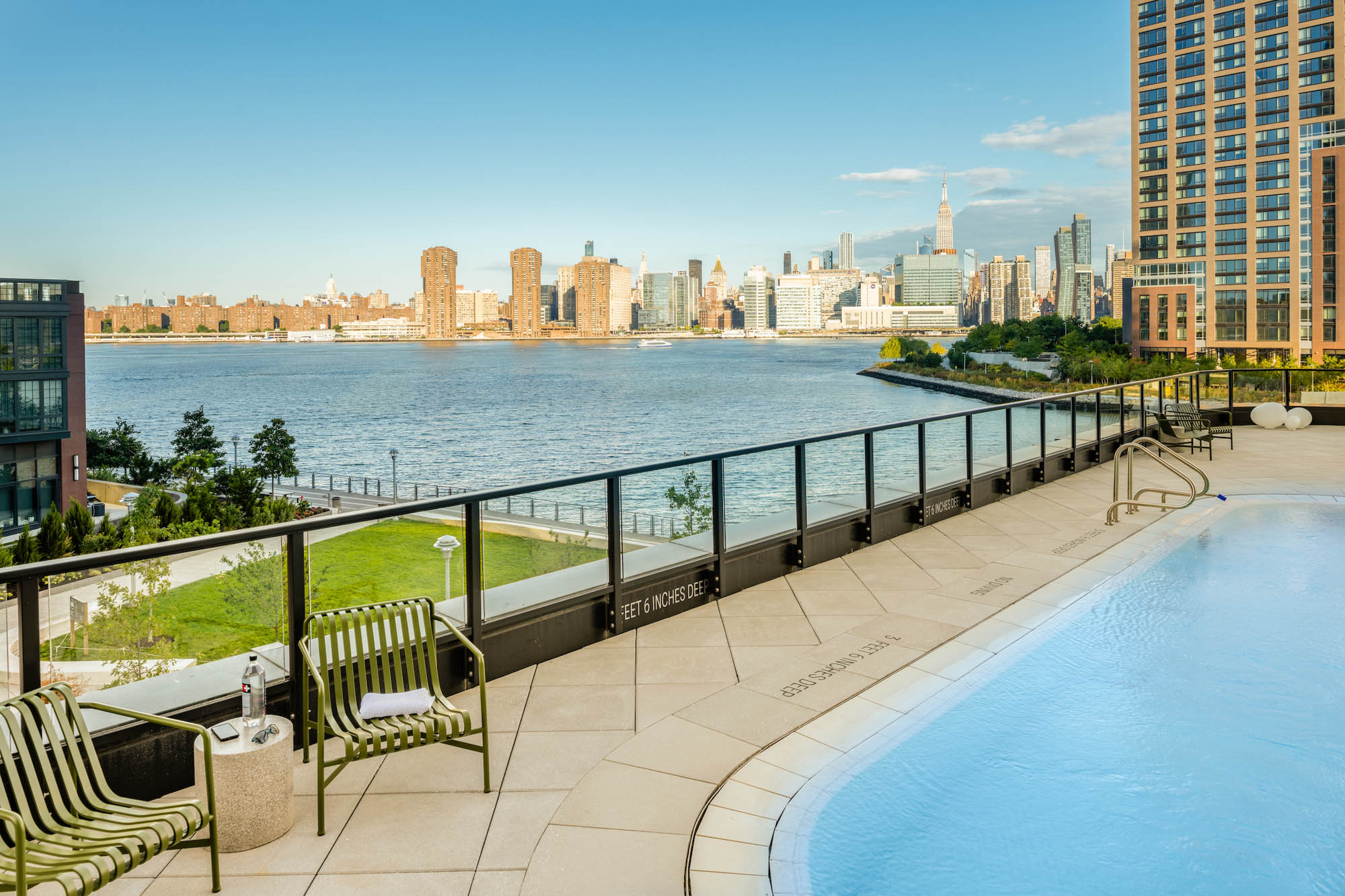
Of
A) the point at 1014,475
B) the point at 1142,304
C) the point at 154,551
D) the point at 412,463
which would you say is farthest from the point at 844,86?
the point at 154,551

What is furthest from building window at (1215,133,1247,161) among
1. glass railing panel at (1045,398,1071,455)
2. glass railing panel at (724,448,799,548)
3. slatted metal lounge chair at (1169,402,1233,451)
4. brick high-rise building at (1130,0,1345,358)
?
glass railing panel at (724,448,799,548)

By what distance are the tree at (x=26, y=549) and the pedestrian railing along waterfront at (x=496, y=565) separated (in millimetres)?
38595

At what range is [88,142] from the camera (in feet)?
488

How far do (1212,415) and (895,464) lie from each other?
10862mm

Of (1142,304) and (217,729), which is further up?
(1142,304)

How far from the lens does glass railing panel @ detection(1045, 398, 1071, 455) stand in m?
12.0

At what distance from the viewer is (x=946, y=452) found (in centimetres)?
984

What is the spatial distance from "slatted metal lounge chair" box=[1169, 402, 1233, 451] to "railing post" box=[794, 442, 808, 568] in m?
9.63

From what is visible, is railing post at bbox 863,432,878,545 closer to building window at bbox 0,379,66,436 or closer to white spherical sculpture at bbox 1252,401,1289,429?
white spherical sculpture at bbox 1252,401,1289,429

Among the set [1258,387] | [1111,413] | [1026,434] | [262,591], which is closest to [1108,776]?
[262,591]

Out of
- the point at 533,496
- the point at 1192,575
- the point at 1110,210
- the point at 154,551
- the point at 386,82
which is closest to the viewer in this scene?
the point at 154,551

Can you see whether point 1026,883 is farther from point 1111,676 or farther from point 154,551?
point 154,551

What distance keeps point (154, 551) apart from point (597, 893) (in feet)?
8.14

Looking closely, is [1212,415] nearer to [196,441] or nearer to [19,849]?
[19,849]
